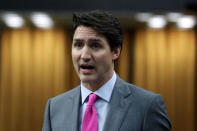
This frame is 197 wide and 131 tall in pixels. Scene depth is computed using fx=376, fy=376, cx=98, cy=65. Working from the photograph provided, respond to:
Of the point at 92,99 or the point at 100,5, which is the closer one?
the point at 92,99

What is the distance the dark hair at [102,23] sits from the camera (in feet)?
8.59

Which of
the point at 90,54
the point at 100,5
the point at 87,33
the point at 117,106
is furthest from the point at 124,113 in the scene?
the point at 100,5

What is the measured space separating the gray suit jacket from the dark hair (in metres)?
0.36

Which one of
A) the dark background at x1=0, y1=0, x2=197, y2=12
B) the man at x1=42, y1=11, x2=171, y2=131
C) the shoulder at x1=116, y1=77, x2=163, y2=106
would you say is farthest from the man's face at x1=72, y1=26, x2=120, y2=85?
the dark background at x1=0, y1=0, x2=197, y2=12

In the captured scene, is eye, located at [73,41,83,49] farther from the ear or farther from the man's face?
the ear

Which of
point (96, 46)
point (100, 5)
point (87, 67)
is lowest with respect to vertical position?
point (87, 67)

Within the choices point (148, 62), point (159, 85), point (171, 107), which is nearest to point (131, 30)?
point (148, 62)

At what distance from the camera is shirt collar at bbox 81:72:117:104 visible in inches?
109

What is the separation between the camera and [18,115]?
851 centimetres

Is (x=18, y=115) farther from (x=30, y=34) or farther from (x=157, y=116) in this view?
(x=157, y=116)

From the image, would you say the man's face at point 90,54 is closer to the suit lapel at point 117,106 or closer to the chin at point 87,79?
the chin at point 87,79

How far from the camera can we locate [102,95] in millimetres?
2770

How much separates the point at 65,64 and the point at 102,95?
19.0ft

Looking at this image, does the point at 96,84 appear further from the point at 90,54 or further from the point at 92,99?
the point at 90,54
